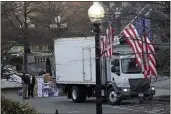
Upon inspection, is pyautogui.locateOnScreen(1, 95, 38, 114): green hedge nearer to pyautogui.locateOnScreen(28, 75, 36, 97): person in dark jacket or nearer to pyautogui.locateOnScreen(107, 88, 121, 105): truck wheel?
pyautogui.locateOnScreen(107, 88, 121, 105): truck wheel

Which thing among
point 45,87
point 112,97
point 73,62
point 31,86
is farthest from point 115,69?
point 31,86

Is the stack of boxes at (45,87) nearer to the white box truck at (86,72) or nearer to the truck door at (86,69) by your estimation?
the white box truck at (86,72)

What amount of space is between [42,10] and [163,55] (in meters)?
32.7

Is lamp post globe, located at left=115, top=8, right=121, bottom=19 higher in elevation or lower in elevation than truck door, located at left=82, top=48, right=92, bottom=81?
higher

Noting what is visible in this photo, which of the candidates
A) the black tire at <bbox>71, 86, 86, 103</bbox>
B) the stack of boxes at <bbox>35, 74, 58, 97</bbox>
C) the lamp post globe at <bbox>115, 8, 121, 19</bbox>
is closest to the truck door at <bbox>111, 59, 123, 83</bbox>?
the black tire at <bbox>71, 86, 86, 103</bbox>

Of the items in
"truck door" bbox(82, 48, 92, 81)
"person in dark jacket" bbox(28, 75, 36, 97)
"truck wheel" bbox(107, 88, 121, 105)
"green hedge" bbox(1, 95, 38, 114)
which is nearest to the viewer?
"green hedge" bbox(1, 95, 38, 114)

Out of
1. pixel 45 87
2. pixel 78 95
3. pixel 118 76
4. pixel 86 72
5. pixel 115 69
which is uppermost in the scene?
pixel 115 69

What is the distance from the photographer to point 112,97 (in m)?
19.3

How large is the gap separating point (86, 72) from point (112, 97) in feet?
6.09

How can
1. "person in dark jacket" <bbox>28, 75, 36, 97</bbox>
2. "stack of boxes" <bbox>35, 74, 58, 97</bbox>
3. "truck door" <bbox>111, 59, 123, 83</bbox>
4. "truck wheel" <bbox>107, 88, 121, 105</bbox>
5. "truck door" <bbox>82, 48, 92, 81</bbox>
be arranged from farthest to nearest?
1. "stack of boxes" <bbox>35, 74, 58, 97</bbox>
2. "person in dark jacket" <bbox>28, 75, 36, 97</bbox>
3. "truck door" <bbox>82, 48, 92, 81</bbox>
4. "truck door" <bbox>111, 59, 123, 83</bbox>
5. "truck wheel" <bbox>107, 88, 121, 105</bbox>

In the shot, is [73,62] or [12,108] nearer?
[12,108]

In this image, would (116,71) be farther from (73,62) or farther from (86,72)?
(73,62)

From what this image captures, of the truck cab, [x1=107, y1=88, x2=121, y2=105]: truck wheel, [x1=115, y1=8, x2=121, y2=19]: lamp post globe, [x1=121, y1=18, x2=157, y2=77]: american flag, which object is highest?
[x1=115, y1=8, x2=121, y2=19]: lamp post globe

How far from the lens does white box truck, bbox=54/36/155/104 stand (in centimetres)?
1909
